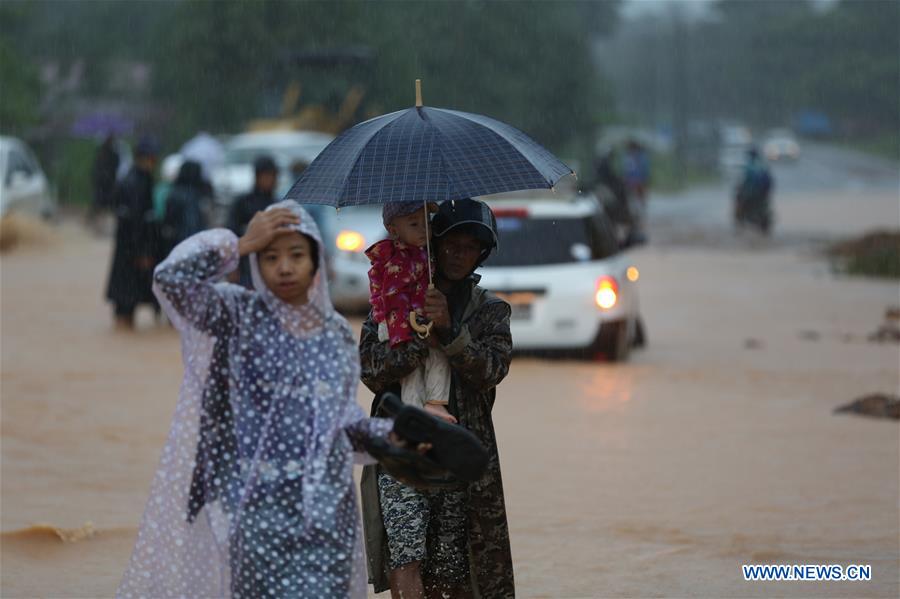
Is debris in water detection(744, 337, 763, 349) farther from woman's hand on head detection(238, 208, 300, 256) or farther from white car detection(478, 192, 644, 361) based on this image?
woman's hand on head detection(238, 208, 300, 256)

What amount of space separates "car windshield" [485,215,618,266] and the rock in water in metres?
2.90

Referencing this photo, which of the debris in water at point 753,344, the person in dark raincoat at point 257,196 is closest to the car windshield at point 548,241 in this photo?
the person in dark raincoat at point 257,196

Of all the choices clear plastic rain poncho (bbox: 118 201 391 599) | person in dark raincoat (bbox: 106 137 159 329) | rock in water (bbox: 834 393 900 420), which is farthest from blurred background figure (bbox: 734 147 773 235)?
clear plastic rain poncho (bbox: 118 201 391 599)

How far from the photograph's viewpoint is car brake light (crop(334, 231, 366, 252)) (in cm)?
1691

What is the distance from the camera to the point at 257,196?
43.3ft

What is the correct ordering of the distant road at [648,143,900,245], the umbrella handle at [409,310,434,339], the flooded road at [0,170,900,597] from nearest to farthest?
the umbrella handle at [409,310,434,339] < the flooded road at [0,170,900,597] < the distant road at [648,143,900,245]

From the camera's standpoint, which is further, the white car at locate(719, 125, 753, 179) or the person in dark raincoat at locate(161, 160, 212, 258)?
the white car at locate(719, 125, 753, 179)

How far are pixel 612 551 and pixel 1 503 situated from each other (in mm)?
3082

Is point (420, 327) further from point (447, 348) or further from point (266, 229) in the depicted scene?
point (266, 229)

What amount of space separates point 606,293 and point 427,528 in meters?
8.47

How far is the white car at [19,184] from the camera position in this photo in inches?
995

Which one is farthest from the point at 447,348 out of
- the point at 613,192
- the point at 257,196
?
the point at 613,192

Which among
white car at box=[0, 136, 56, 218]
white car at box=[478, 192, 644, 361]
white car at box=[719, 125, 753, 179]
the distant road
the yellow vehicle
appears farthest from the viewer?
A: white car at box=[719, 125, 753, 179]

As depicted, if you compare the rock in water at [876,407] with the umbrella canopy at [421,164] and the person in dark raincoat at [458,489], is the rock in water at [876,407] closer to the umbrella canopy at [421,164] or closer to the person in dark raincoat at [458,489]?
the umbrella canopy at [421,164]
